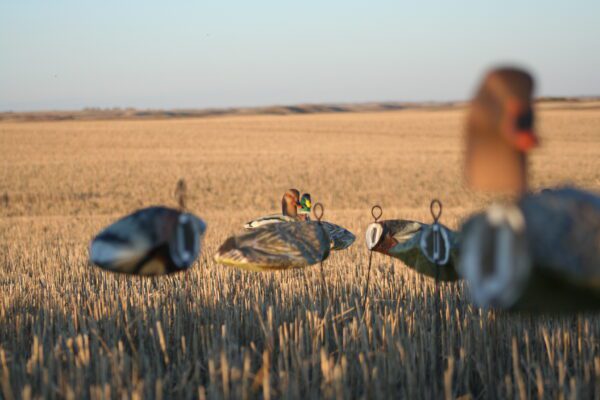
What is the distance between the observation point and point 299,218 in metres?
4.50

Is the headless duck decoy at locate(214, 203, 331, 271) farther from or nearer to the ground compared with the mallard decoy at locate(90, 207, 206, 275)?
nearer to the ground

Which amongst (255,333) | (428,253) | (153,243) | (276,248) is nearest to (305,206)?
(255,333)

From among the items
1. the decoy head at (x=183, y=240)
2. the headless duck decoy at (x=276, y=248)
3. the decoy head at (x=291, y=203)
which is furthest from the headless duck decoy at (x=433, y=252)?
the decoy head at (x=291, y=203)

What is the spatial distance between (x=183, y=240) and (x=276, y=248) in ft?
2.69

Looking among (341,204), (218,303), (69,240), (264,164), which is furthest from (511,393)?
(264,164)

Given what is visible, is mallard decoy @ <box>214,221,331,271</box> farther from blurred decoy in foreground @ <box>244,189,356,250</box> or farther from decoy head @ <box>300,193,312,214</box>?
decoy head @ <box>300,193,312,214</box>

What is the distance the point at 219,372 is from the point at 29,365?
1.02m

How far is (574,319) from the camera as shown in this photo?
4.49 m

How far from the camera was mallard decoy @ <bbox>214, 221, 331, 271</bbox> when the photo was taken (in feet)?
9.75

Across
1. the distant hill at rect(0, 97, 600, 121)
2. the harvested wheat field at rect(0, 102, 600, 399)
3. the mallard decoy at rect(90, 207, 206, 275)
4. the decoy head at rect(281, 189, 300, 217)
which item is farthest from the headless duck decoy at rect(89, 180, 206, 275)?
the distant hill at rect(0, 97, 600, 121)

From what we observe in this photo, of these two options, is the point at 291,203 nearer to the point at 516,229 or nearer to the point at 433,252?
the point at 433,252

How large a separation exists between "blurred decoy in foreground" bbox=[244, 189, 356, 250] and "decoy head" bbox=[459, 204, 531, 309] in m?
2.55

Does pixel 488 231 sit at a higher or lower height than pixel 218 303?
higher

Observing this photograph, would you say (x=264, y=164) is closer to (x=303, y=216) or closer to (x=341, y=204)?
(x=341, y=204)
